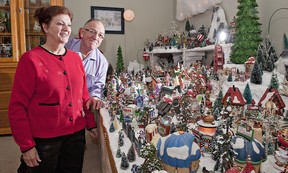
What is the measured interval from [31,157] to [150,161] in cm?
67

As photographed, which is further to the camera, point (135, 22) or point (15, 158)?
point (135, 22)

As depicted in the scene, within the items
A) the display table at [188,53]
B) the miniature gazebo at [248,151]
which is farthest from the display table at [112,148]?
the display table at [188,53]

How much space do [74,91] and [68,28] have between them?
321 mm

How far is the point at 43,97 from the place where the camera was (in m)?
1.20

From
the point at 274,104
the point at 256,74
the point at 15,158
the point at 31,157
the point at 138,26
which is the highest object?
the point at 138,26

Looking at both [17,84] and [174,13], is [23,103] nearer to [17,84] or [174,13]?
[17,84]

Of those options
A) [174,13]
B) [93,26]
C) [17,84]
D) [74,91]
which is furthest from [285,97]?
[174,13]

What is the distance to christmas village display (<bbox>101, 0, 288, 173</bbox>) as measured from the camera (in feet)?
2.77

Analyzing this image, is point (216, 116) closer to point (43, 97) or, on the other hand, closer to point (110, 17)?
point (43, 97)

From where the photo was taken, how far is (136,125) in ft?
4.52

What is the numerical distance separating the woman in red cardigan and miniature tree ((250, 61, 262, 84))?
47.9 inches

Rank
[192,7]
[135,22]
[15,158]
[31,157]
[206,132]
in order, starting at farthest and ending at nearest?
[135,22], [192,7], [15,158], [31,157], [206,132]

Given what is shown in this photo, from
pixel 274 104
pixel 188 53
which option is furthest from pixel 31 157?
pixel 188 53

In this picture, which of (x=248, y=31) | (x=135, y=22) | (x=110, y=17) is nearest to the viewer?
(x=248, y=31)
